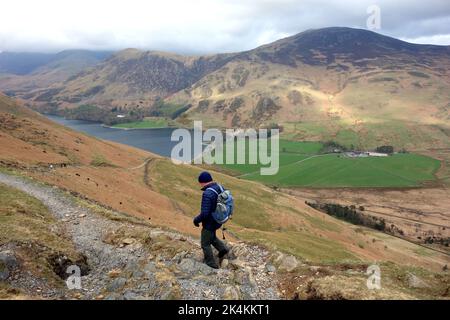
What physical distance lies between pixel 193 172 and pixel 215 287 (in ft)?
285

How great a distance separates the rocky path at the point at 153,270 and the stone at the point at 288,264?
0.64m

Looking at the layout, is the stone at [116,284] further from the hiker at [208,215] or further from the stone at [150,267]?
the hiker at [208,215]

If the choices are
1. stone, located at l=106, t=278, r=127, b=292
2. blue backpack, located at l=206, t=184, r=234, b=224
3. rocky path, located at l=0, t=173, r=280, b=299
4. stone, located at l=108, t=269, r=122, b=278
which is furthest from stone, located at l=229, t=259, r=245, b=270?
stone, located at l=108, t=269, r=122, b=278

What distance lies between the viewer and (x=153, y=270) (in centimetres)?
1852

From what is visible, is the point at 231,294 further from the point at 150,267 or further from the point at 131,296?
the point at 150,267

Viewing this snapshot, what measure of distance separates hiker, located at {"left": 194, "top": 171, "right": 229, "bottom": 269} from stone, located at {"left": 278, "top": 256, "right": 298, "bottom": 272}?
385 centimetres

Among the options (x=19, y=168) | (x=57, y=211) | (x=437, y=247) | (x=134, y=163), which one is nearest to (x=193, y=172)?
(x=134, y=163)

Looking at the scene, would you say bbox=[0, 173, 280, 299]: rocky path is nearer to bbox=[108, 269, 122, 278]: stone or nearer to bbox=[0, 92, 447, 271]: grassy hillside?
bbox=[108, 269, 122, 278]: stone

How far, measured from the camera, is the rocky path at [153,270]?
16.7 metres

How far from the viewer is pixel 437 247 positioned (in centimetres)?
12412

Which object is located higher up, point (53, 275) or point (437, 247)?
point (53, 275)

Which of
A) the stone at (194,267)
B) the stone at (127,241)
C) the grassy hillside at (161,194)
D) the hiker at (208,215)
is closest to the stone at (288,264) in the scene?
the grassy hillside at (161,194)

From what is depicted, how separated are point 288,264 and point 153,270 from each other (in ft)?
23.8
